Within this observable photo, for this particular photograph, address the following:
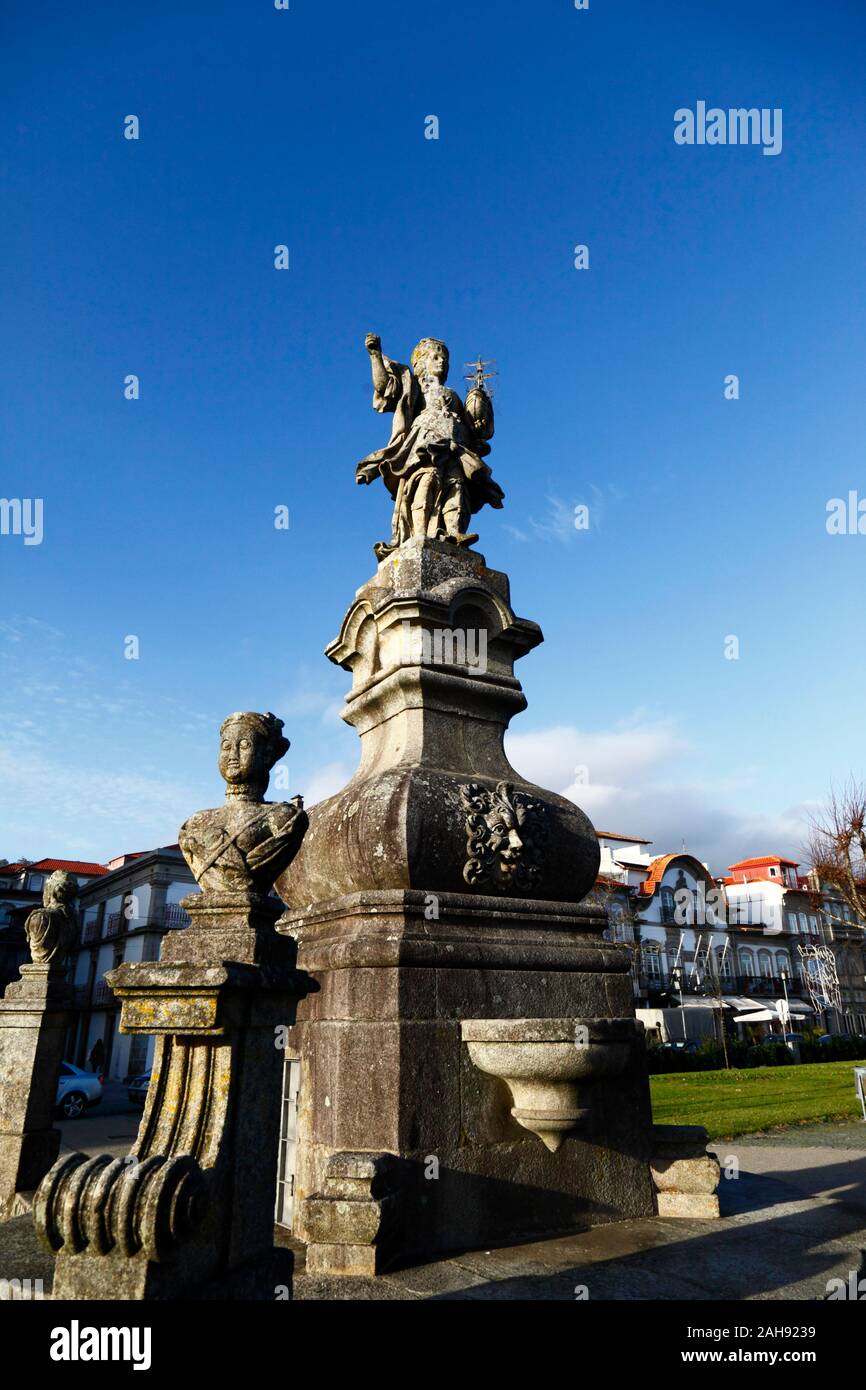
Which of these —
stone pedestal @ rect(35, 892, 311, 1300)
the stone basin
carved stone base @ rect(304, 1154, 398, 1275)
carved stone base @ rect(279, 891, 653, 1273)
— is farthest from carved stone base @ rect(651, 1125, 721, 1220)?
stone pedestal @ rect(35, 892, 311, 1300)

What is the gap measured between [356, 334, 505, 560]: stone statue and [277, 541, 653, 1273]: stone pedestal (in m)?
0.99

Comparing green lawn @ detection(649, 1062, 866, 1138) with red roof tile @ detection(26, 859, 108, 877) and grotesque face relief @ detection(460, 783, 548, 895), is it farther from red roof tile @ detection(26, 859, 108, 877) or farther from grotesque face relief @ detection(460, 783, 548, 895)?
red roof tile @ detection(26, 859, 108, 877)

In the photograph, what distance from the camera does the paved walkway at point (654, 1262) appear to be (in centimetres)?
405

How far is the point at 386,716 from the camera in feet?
23.2

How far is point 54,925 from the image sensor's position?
726cm

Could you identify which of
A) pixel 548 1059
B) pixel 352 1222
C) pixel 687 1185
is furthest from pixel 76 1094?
pixel 548 1059

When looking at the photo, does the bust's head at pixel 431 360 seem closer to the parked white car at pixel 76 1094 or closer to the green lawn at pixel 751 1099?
the green lawn at pixel 751 1099

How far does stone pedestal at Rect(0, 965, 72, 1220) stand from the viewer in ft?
21.9

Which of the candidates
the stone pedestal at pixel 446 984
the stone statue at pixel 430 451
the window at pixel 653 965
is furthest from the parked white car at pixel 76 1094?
the window at pixel 653 965

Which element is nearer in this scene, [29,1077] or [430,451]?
[29,1077]

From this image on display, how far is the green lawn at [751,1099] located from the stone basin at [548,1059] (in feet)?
20.8

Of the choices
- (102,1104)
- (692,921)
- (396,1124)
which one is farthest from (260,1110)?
(692,921)

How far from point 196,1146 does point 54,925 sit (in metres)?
4.75

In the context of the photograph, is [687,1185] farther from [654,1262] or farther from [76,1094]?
[76,1094]
